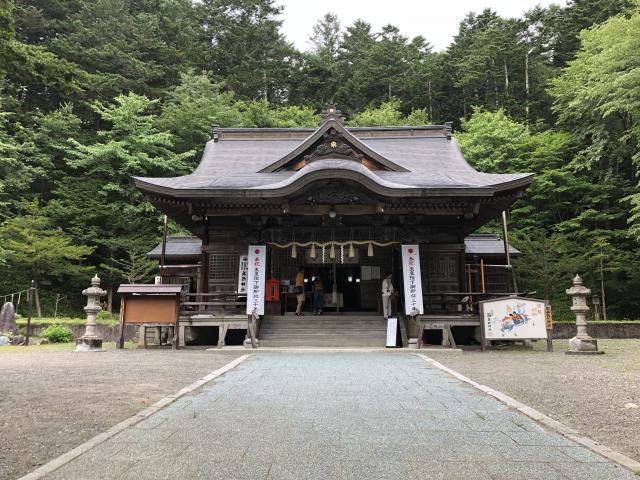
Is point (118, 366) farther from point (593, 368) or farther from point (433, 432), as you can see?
point (593, 368)

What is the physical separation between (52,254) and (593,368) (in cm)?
2024

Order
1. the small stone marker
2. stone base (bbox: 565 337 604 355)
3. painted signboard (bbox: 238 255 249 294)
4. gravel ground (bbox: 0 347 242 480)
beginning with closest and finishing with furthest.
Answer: gravel ground (bbox: 0 347 242 480)
stone base (bbox: 565 337 604 355)
painted signboard (bbox: 238 255 249 294)
the small stone marker

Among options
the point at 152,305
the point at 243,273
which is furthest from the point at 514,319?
the point at 152,305

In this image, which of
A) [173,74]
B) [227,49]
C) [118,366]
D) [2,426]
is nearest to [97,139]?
[173,74]

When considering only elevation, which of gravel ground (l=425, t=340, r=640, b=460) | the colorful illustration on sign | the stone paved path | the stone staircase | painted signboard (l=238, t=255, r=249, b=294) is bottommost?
gravel ground (l=425, t=340, r=640, b=460)

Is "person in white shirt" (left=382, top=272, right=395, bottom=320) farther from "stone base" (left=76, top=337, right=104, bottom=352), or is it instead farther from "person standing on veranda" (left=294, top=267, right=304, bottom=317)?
"stone base" (left=76, top=337, right=104, bottom=352)

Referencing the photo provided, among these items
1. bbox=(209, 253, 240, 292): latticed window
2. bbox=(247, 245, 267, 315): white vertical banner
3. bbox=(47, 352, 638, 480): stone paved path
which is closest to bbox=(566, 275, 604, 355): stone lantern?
bbox=(47, 352, 638, 480): stone paved path

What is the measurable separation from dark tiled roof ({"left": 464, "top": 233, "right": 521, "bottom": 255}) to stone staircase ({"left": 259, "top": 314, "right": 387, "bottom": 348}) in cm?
615

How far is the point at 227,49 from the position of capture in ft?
119

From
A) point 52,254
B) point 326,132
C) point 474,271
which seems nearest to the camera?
point 326,132

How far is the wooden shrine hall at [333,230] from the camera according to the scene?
42.5ft

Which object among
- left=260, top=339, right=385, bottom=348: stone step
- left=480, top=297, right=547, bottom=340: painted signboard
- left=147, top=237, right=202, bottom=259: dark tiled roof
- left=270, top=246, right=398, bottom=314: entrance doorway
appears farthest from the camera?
left=147, top=237, right=202, bottom=259: dark tiled roof

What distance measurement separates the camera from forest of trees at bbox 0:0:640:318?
2047 centimetres

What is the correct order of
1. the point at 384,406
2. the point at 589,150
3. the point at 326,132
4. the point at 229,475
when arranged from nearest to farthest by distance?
1. the point at 229,475
2. the point at 384,406
3. the point at 326,132
4. the point at 589,150
